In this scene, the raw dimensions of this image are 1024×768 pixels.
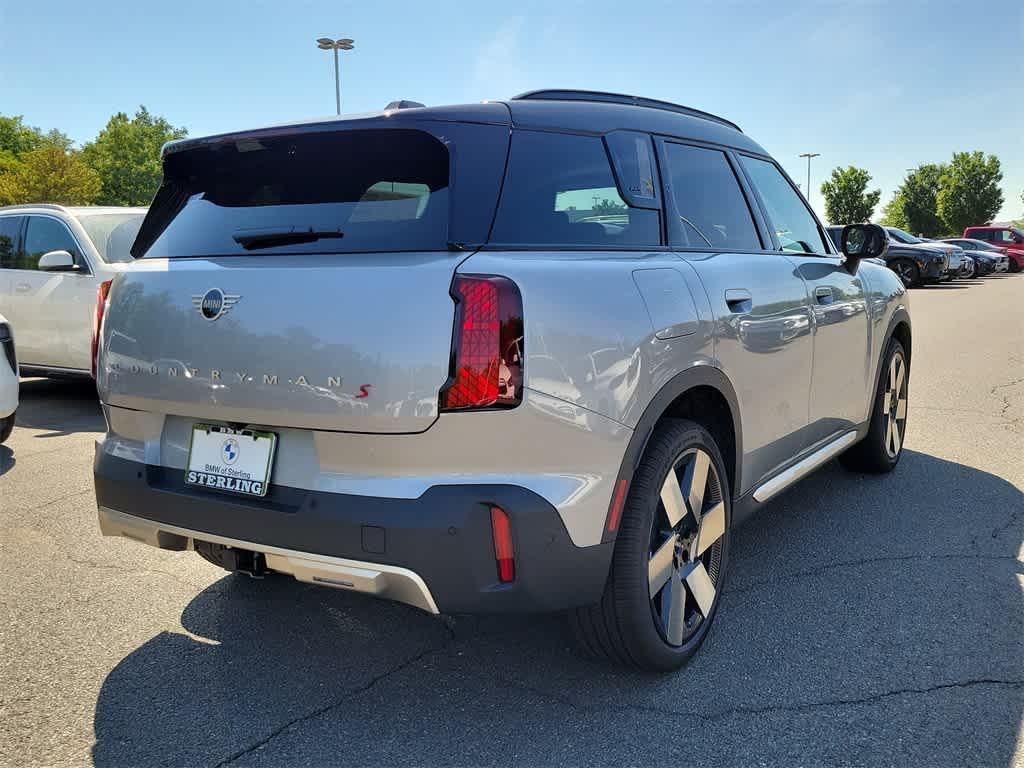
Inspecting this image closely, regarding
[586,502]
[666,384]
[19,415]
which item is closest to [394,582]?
[586,502]

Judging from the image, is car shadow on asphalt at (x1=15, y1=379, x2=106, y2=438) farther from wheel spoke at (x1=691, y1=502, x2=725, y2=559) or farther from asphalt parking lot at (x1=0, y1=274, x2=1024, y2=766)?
wheel spoke at (x1=691, y1=502, x2=725, y2=559)

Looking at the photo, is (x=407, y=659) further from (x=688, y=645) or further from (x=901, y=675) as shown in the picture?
(x=901, y=675)

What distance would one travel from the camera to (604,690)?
109 inches

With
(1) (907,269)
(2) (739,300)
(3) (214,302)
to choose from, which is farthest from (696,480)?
(1) (907,269)

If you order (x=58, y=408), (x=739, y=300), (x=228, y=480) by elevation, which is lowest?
(x=58, y=408)

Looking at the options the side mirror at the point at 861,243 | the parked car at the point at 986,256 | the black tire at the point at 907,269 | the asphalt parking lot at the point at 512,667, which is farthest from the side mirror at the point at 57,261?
the parked car at the point at 986,256

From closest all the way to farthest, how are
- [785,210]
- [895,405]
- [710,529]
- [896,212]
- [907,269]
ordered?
[710,529] → [785,210] → [895,405] → [907,269] → [896,212]

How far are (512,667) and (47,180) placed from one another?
59981 millimetres

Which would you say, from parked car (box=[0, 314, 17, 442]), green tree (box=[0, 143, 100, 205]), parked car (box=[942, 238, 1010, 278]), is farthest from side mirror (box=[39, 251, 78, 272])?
green tree (box=[0, 143, 100, 205])

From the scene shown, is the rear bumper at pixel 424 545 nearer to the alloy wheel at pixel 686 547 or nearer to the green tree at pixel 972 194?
the alloy wheel at pixel 686 547

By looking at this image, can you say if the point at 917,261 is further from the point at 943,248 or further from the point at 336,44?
the point at 336,44

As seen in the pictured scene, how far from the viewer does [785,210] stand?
4199 mm

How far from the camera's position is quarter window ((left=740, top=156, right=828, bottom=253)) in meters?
3.98

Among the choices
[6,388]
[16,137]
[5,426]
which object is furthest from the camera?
[16,137]
